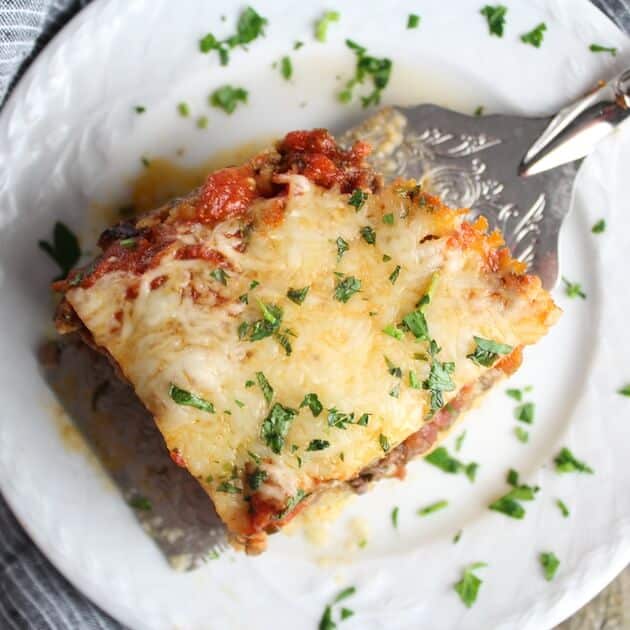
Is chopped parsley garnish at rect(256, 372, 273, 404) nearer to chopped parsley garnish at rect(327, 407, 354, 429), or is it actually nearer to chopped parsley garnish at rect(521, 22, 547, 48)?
chopped parsley garnish at rect(327, 407, 354, 429)

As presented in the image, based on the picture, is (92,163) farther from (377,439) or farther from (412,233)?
(377,439)

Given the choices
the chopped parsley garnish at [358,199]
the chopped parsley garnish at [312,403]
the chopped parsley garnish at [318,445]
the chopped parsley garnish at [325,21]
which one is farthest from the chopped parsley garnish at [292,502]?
the chopped parsley garnish at [325,21]

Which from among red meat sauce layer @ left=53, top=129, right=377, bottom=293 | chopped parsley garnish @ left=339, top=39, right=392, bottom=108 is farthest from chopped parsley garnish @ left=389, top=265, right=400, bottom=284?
chopped parsley garnish @ left=339, top=39, right=392, bottom=108

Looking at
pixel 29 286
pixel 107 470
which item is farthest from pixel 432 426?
pixel 29 286

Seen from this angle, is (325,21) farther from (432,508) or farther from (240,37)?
(432,508)

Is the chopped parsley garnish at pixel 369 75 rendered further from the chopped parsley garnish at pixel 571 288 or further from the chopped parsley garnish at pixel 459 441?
the chopped parsley garnish at pixel 459 441

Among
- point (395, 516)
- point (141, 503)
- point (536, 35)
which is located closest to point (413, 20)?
point (536, 35)
